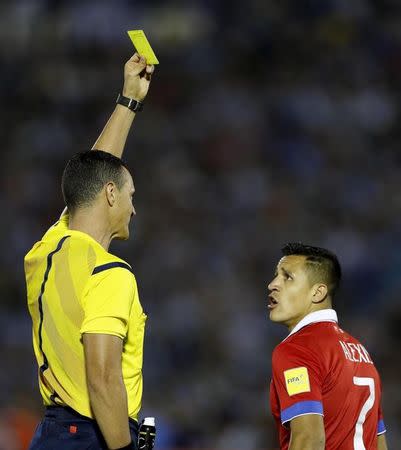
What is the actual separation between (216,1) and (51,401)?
34.5ft

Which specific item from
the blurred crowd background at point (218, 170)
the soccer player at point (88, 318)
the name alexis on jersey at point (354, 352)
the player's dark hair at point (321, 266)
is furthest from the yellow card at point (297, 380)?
the blurred crowd background at point (218, 170)

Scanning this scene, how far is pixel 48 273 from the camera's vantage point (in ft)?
12.1

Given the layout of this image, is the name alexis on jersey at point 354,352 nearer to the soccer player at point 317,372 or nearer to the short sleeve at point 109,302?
the soccer player at point 317,372

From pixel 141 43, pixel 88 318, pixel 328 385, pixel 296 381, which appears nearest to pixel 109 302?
pixel 88 318

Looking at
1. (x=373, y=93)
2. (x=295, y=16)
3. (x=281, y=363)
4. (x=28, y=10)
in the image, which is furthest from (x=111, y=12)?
(x=281, y=363)

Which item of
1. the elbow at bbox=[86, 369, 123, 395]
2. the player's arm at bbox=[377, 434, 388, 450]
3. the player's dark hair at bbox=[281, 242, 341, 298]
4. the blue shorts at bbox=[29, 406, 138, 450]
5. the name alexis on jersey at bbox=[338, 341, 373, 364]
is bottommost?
the blue shorts at bbox=[29, 406, 138, 450]

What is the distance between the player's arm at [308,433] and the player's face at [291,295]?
0.53 m

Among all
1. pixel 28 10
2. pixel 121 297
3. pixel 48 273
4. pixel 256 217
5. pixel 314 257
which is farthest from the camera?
pixel 28 10

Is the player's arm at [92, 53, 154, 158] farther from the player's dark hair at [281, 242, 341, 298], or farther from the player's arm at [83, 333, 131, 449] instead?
the player's arm at [83, 333, 131, 449]

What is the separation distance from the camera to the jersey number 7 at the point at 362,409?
4098 millimetres

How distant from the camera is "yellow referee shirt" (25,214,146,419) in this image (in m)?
3.44

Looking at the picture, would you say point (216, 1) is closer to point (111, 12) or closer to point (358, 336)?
point (111, 12)

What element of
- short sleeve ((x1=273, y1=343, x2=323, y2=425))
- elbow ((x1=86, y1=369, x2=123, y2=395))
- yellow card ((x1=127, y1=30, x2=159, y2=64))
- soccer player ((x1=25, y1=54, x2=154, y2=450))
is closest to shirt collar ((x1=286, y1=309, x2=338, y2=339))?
short sleeve ((x1=273, y1=343, x2=323, y2=425))

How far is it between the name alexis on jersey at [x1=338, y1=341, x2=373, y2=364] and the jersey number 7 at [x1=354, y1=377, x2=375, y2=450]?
8 centimetres
